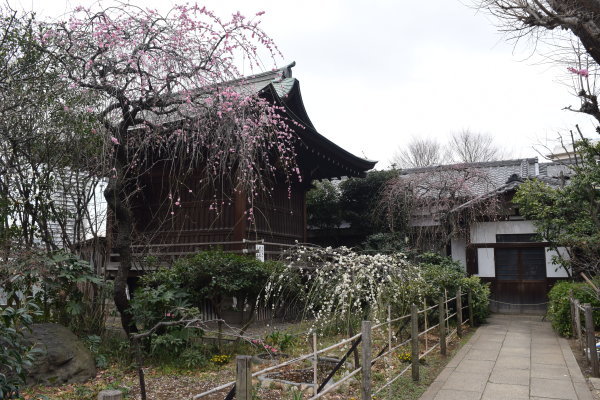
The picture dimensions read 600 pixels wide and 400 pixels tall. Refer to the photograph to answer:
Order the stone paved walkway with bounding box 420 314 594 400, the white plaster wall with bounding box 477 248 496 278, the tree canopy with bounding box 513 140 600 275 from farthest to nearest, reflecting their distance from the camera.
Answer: the white plaster wall with bounding box 477 248 496 278
the tree canopy with bounding box 513 140 600 275
the stone paved walkway with bounding box 420 314 594 400

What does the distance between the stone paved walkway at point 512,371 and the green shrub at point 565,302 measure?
0.27 m

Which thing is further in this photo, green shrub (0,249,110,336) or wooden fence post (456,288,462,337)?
wooden fence post (456,288,462,337)

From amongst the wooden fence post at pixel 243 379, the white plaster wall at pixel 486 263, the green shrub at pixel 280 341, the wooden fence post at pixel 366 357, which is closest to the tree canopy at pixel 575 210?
the white plaster wall at pixel 486 263

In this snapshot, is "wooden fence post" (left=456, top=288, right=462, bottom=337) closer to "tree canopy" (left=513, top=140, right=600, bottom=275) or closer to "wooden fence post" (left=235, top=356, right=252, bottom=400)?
"tree canopy" (left=513, top=140, right=600, bottom=275)

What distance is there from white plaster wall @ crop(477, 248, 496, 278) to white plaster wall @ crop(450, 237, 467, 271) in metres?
0.43

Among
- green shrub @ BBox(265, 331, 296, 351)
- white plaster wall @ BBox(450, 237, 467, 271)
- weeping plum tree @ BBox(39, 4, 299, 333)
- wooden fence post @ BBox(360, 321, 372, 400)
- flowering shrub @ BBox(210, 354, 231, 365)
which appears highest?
weeping plum tree @ BBox(39, 4, 299, 333)

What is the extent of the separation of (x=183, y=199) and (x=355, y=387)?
256 inches

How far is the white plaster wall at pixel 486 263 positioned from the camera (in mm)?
13734

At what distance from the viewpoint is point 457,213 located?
13.8 m

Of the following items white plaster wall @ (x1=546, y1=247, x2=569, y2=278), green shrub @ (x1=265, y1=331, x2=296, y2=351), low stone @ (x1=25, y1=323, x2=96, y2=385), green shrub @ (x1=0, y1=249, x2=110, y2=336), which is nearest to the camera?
low stone @ (x1=25, y1=323, x2=96, y2=385)

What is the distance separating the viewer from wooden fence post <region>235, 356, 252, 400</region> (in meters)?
2.81

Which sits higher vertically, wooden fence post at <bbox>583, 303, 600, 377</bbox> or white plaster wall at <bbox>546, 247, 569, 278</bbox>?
white plaster wall at <bbox>546, 247, 569, 278</bbox>

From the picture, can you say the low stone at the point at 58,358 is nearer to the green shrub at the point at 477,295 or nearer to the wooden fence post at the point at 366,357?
the wooden fence post at the point at 366,357

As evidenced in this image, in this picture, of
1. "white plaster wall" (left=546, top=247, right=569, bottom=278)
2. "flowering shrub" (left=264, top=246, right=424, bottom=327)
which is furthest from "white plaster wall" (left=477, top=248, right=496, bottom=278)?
"flowering shrub" (left=264, top=246, right=424, bottom=327)
